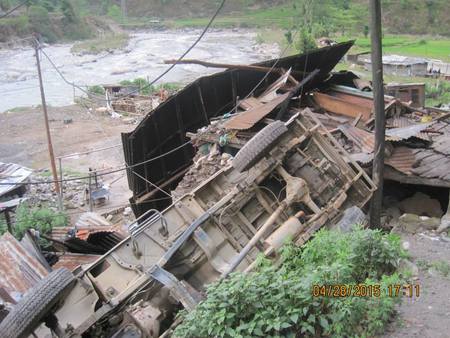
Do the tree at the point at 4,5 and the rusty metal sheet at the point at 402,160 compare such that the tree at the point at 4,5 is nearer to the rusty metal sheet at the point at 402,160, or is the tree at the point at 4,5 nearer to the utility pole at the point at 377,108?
the rusty metal sheet at the point at 402,160

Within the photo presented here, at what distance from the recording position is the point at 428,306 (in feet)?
12.6

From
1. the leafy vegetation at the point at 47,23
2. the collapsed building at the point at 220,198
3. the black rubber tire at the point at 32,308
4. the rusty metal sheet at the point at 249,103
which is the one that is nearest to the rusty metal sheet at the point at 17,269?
the collapsed building at the point at 220,198

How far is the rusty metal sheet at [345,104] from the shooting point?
9.68 metres

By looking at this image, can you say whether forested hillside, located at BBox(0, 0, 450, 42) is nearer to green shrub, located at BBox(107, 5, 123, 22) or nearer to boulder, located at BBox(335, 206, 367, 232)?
green shrub, located at BBox(107, 5, 123, 22)

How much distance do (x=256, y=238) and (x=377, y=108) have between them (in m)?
2.51

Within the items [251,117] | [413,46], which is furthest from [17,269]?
[413,46]

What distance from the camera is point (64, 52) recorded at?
51.7 m

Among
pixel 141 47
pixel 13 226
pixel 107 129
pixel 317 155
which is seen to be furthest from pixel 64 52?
pixel 317 155

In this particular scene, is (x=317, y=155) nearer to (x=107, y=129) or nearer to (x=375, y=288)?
(x=375, y=288)

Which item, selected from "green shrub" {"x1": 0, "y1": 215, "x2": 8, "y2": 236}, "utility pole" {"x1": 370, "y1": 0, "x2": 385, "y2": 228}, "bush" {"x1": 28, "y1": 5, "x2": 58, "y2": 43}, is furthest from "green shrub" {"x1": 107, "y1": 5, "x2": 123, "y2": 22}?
"utility pole" {"x1": 370, "y1": 0, "x2": 385, "y2": 228}

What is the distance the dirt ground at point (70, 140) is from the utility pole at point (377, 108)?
31.7 ft

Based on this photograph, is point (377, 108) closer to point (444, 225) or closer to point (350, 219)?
point (350, 219)

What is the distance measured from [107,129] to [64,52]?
3088 cm
